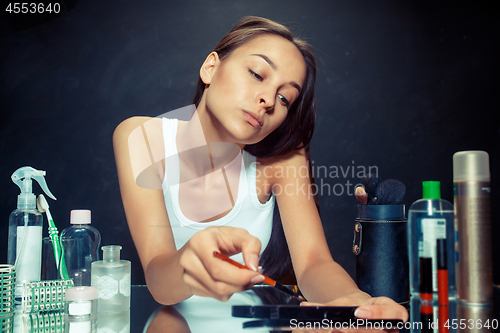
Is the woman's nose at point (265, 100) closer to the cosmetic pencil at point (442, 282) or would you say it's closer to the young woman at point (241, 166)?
the young woman at point (241, 166)

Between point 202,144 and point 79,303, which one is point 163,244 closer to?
point 79,303

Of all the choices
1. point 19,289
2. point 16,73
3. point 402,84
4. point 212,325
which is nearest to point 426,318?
point 212,325

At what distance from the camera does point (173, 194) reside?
0.92 meters

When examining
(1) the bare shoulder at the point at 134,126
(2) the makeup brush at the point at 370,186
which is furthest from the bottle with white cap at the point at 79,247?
(2) the makeup brush at the point at 370,186

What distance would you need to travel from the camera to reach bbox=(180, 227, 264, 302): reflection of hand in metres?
0.49

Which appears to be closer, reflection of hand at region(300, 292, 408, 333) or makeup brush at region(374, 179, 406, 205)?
reflection of hand at region(300, 292, 408, 333)

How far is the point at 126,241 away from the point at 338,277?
58 centimetres

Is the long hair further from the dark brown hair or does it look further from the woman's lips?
the woman's lips

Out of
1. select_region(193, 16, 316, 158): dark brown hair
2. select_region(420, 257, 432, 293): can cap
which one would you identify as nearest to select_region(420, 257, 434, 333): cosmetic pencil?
select_region(420, 257, 432, 293): can cap

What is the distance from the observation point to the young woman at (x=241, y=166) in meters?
0.78

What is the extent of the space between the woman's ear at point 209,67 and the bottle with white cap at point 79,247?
433mm

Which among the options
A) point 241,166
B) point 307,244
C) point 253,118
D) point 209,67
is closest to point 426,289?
point 307,244

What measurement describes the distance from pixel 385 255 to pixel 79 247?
0.69 meters

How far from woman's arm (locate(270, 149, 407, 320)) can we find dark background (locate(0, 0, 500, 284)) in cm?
7
